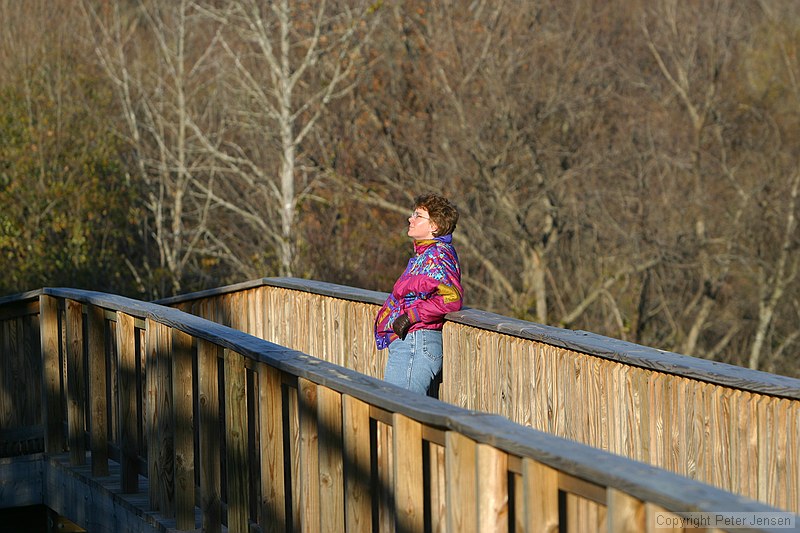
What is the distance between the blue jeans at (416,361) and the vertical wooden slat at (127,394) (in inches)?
54.4

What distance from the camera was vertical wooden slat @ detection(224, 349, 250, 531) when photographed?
16.1ft

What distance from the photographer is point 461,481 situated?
11.4 feet

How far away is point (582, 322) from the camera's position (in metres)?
20.5

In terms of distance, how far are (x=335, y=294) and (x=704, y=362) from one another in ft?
11.9

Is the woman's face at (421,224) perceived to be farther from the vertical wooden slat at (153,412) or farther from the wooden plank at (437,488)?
the wooden plank at (437,488)

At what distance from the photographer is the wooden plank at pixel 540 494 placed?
3119 millimetres

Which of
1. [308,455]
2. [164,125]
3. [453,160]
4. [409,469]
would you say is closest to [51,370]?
[308,455]

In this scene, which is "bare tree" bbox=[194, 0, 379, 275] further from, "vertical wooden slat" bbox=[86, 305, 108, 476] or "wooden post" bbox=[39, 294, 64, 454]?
"vertical wooden slat" bbox=[86, 305, 108, 476]

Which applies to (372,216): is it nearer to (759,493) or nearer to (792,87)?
(792,87)

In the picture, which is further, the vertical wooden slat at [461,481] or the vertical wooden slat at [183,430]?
the vertical wooden slat at [183,430]

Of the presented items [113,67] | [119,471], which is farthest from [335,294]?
[113,67]

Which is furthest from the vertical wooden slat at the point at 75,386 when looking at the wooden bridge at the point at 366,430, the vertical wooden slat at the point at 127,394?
the vertical wooden slat at the point at 127,394

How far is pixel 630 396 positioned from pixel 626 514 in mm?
2614

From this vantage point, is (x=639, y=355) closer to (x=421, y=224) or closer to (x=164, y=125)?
Result: (x=421, y=224)
